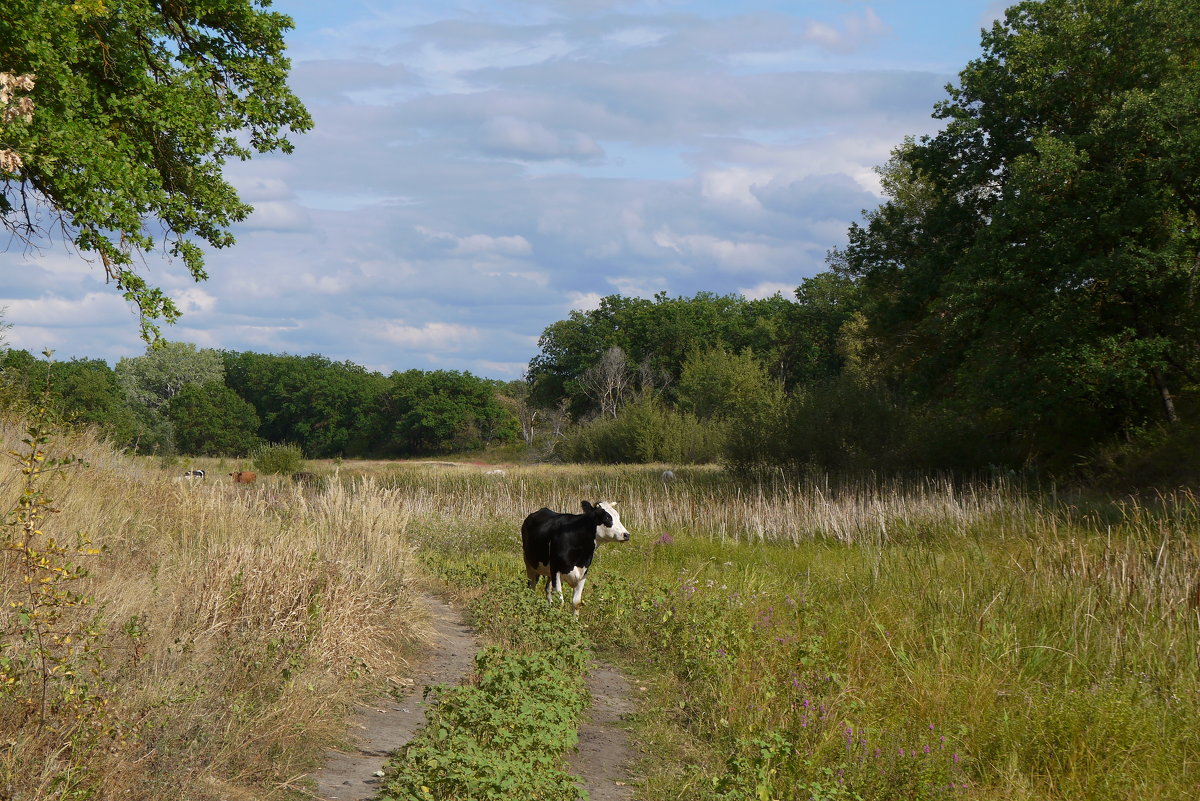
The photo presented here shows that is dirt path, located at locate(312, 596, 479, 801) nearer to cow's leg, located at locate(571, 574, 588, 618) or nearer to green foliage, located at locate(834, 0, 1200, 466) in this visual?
cow's leg, located at locate(571, 574, 588, 618)

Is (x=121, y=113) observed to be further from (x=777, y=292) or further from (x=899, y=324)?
(x=777, y=292)

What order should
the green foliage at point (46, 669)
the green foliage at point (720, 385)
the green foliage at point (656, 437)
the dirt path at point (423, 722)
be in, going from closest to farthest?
the green foliage at point (46, 669) < the dirt path at point (423, 722) < the green foliage at point (656, 437) < the green foliage at point (720, 385)

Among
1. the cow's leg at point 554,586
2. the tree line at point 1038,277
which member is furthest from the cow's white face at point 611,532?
the tree line at point 1038,277

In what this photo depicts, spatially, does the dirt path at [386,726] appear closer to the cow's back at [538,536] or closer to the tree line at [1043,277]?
the cow's back at [538,536]

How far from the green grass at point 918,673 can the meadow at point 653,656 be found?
0.03 meters

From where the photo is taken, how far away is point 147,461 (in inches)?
545

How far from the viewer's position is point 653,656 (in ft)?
29.6

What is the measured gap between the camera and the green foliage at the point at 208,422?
275 ft

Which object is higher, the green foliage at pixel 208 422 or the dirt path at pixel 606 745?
the green foliage at pixel 208 422

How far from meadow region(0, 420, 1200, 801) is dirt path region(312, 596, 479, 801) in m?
0.19

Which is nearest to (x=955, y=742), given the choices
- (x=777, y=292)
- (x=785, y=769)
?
(x=785, y=769)

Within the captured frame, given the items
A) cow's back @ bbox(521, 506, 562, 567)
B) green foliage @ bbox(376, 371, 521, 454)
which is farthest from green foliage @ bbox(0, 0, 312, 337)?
green foliage @ bbox(376, 371, 521, 454)

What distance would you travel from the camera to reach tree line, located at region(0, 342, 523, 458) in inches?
3364

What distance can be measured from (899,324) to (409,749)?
89.9ft
